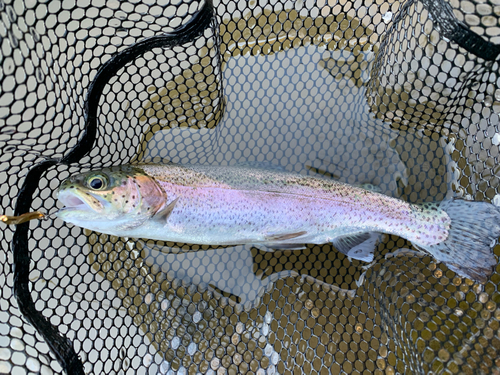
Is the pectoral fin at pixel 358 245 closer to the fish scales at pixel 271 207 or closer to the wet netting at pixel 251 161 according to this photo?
the fish scales at pixel 271 207

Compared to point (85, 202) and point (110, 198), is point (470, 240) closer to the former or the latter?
point (110, 198)

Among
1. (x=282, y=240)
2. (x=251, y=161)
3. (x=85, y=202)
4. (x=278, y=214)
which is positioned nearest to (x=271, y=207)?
(x=278, y=214)

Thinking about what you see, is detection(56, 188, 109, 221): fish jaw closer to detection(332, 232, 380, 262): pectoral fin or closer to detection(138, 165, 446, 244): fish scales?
detection(138, 165, 446, 244): fish scales

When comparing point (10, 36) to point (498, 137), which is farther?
point (498, 137)

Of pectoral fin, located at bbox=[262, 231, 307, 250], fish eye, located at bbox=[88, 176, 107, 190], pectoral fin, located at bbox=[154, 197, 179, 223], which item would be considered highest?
fish eye, located at bbox=[88, 176, 107, 190]

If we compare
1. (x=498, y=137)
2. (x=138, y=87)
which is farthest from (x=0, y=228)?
(x=498, y=137)

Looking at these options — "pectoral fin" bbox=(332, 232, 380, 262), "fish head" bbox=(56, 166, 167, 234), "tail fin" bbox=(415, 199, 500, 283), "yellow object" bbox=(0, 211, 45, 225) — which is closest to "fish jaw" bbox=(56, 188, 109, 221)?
"fish head" bbox=(56, 166, 167, 234)

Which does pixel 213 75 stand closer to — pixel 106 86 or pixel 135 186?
pixel 106 86

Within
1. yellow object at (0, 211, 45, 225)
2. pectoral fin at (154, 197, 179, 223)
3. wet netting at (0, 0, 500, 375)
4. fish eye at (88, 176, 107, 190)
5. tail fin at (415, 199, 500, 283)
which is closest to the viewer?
yellow object at (0, 211, 45, 225)
